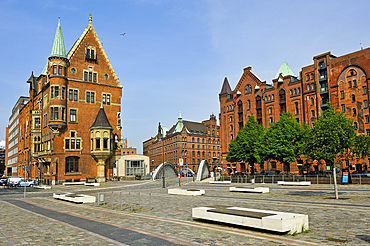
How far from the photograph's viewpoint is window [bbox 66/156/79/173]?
52.7 metres

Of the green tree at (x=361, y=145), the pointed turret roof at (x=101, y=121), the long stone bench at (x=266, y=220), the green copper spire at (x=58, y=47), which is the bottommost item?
the long stone bench at (x=266, y=220)

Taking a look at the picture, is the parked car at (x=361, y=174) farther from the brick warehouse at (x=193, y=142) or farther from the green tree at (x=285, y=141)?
the brick warehouse at (x=193, y=142)

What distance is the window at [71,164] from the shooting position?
5268cm

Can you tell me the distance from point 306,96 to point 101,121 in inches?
1621

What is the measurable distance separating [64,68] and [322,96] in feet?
160

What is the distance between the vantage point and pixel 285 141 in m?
48.4

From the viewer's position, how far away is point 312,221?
38.4ft

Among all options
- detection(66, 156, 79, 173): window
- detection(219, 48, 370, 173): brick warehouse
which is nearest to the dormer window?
detection(66, 156, 79, 173): window

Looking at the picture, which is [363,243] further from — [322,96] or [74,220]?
[322,96]

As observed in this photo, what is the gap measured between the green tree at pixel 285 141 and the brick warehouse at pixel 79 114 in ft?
89.6

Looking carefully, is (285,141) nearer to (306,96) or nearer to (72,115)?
(306,96)

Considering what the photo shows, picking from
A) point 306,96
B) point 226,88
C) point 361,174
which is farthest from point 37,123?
point 361,174

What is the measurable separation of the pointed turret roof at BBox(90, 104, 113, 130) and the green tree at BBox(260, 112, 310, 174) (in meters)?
27.2

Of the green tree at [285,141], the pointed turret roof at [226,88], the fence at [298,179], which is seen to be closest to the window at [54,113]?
the fence at [298,179]
